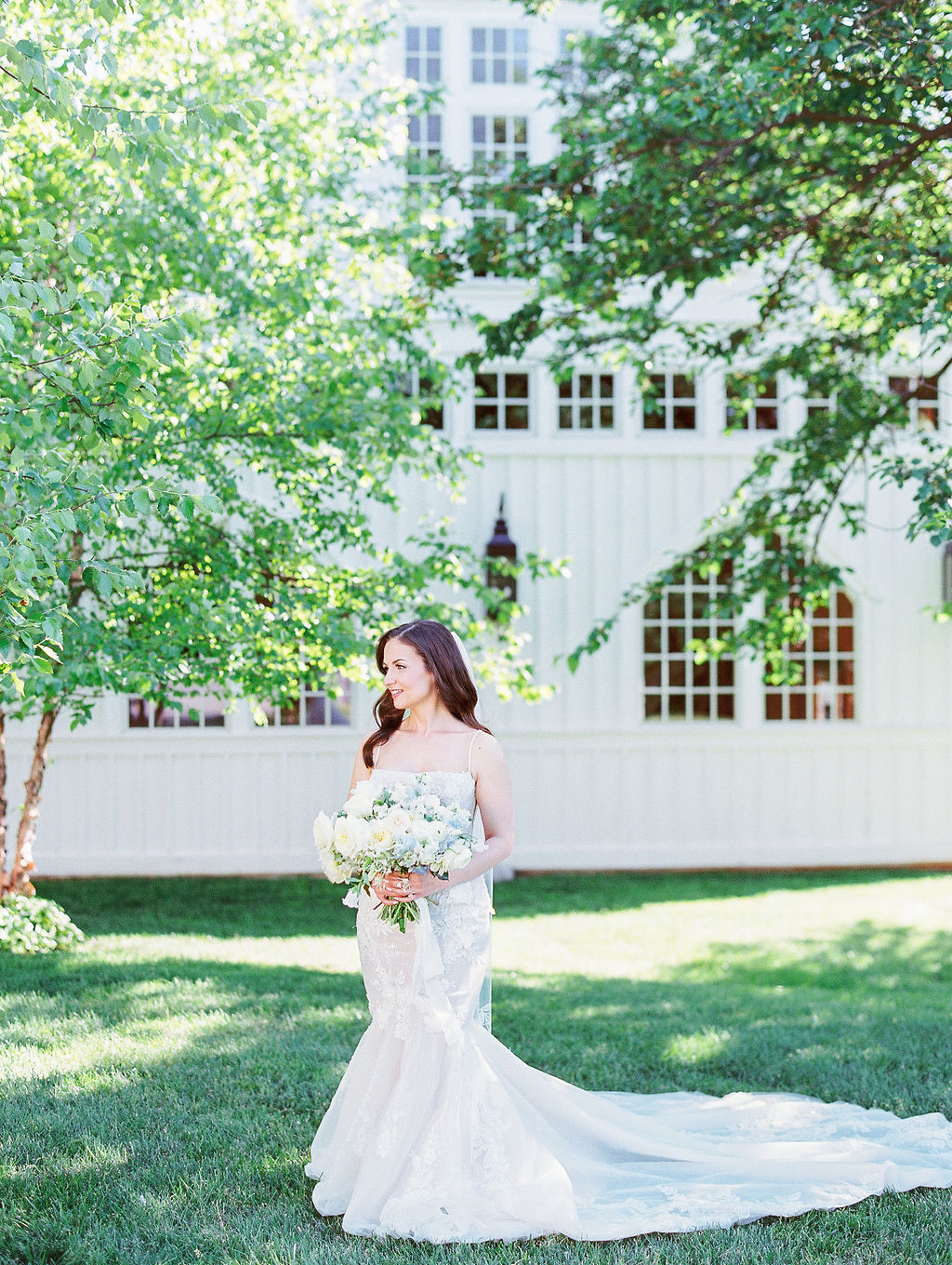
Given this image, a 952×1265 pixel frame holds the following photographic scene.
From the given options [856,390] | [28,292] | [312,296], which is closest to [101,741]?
[312,296]

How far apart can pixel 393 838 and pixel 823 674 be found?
10.3m

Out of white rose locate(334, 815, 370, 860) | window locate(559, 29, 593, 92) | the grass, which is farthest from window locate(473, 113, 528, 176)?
white rose locate(334, 815, 370, 860)

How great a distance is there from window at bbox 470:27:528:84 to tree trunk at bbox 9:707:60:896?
8.29m

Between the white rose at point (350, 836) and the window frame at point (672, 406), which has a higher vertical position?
the window frame at point (672, 406)

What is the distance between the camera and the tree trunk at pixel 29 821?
8.05 metres

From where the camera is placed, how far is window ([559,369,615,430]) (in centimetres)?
1248

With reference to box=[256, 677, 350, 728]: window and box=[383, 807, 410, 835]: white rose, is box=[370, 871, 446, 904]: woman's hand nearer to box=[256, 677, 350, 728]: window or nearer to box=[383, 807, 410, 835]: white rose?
box=[383, 807, 410, 835]: white rose

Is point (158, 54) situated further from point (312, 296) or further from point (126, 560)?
point (126, 560)

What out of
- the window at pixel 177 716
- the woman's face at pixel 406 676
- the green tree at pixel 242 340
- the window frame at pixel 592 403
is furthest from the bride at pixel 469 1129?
the window frame at pixel 592 403

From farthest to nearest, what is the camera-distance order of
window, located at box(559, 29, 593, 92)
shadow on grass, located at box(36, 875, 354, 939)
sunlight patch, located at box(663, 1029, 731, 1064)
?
shadow on grass, located at box(36, 875, 354, 939), window, located at box(559, 29, 593, 92), sunlight patch, located at box(663, 1029, 731, 1064)

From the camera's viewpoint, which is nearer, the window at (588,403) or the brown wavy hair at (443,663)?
the brown wavy hair at (443,663)

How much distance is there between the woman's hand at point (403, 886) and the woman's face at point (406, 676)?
64 cm

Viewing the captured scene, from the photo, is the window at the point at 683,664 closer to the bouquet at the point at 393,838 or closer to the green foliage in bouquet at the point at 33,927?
the green foliage in bouquet at the point at 33,927

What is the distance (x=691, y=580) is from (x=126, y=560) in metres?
6.82
